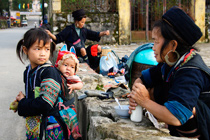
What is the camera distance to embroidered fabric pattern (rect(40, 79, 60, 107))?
2.24 m

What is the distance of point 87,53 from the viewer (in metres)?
6.84

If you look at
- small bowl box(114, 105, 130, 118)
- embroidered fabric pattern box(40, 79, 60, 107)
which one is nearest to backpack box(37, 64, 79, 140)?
embroidered fabric pattern box(40, 79, 60, 107)

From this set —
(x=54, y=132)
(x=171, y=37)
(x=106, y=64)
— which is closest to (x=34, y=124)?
(x=54, y=132)

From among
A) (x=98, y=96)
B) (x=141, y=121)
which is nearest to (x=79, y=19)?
(x=98, y=96)

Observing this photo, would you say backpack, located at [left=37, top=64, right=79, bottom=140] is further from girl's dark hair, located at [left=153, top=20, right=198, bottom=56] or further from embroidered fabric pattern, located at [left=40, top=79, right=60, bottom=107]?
girl's dark hair, located at [left=153, top=20, right=198, bottom=56]

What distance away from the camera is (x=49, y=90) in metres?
2.25

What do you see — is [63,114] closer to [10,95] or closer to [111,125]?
[111,125]

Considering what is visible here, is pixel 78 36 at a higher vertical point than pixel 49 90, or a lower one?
higher

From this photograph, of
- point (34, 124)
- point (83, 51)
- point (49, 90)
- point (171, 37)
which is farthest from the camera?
point (83, 51)

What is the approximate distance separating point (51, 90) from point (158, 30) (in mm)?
913

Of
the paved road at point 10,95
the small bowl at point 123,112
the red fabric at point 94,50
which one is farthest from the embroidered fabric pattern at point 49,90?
the red fabric at point 94,50

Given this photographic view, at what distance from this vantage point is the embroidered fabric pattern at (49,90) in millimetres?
2242

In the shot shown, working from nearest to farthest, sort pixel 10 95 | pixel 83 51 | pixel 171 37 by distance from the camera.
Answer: pixel 171 37 < pixel 10 95 < pixel 83 51

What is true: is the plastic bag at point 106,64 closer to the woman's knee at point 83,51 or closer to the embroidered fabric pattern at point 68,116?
the woman's knee at point 83,51
